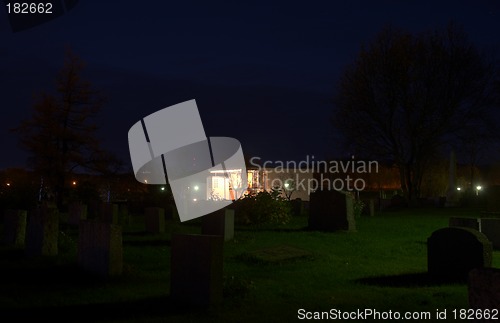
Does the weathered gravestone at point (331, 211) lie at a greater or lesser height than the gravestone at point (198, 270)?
greater

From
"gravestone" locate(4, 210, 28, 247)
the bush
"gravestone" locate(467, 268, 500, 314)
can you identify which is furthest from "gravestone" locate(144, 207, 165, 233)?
"gravestone" locate(467, 268, 500, 314)

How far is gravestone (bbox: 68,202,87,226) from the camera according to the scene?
20812 millimetres

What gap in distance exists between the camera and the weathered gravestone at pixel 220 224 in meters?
15.8

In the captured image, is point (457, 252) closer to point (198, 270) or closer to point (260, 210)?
point (198, 270)

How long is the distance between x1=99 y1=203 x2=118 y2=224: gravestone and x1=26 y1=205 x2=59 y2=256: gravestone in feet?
22.7

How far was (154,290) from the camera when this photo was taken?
8.88 meters

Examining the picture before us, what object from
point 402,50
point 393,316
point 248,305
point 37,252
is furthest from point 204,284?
point 402,50

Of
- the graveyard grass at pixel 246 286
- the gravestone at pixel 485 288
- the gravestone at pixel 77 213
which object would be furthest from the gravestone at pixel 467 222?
the gravestone at pixel 77 213

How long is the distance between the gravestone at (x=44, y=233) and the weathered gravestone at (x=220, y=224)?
462 centimetres

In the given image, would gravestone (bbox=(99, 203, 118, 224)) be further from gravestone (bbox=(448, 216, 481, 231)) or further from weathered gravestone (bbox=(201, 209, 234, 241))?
gravestone (bbox=(448, 216, 481, 231))

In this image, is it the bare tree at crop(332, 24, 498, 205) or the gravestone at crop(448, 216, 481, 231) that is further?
the bare tree at crop(332, 24, 498, 205)

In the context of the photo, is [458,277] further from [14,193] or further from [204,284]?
[14,193]

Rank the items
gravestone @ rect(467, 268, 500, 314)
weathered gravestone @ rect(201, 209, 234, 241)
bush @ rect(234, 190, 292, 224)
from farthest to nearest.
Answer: bush @ rect(234, 190, 292, 224) → weathered gravestone @ rect(201, 209, 234, 241) → gravestone @ rect(467, 268, 500, 314)

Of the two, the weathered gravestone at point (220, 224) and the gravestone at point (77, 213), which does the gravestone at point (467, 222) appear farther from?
the gravestone at point (77, 213)
